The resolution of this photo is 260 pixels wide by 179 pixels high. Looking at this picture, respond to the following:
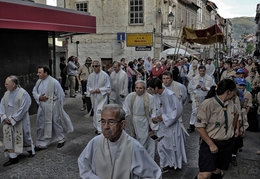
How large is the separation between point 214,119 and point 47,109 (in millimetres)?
4045

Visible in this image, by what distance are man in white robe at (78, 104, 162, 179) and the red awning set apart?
605 centimetres

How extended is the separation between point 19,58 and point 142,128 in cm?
567

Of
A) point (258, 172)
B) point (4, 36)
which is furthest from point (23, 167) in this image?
point (4, 36)

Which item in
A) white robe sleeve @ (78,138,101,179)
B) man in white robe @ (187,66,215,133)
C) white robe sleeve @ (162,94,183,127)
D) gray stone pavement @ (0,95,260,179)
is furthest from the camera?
man in white robe @ (187,66,215,133)

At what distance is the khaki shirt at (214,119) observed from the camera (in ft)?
12.6

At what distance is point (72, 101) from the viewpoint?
12.5 meters

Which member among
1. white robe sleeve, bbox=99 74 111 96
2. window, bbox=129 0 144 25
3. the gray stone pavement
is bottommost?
the gray stone pavement

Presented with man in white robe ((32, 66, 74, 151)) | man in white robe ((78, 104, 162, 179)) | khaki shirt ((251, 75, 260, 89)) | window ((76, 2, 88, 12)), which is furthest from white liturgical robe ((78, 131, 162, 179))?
window ((76, 2, 88, 12))

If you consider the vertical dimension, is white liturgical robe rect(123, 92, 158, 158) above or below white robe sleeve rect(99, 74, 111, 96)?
below

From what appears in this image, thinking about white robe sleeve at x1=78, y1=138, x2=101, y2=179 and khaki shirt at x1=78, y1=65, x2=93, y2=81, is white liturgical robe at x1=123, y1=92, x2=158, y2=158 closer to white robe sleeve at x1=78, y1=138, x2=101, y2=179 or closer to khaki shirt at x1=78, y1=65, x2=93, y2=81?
white robe sleeve at x1=78, y1=138, x2=101, y2=179

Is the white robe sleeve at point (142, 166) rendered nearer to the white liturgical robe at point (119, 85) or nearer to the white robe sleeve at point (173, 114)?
the white robe sleeve at point (173, 114)

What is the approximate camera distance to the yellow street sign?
23812mm

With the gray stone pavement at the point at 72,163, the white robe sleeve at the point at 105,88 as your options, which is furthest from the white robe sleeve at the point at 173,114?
the white robe sleeve at the point at 105,88

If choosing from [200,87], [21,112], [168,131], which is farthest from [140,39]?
[168,131]
